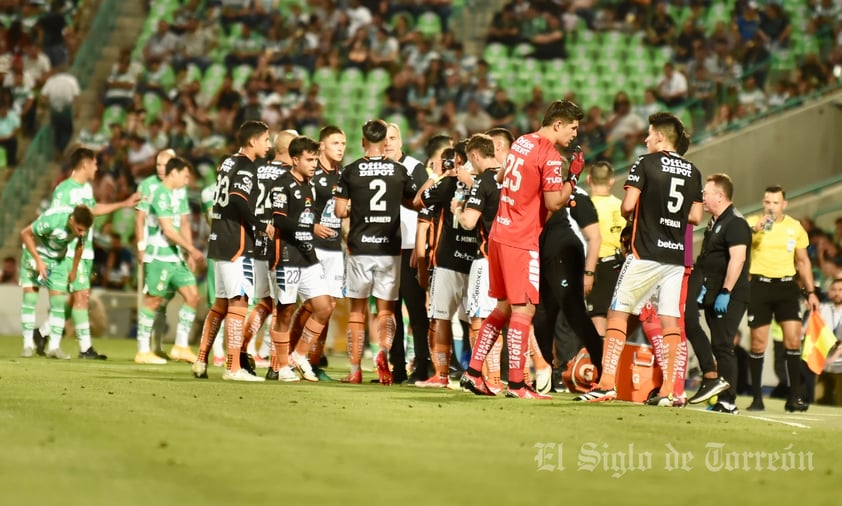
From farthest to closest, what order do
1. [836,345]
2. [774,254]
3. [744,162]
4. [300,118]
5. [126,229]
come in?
[300,118] < [126,229] < [744,162] < [836,345] < [774,254]

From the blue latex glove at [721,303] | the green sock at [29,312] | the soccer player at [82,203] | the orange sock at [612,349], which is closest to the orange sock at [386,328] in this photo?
the orange sock at [612,349]

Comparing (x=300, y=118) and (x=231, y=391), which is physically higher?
(x=300, y=118)

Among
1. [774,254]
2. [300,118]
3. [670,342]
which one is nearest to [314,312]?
[670,342]

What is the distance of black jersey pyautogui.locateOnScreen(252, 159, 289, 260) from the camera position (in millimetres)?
11617

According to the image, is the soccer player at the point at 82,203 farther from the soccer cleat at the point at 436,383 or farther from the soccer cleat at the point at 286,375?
the soccer cleat at the point at 436,383

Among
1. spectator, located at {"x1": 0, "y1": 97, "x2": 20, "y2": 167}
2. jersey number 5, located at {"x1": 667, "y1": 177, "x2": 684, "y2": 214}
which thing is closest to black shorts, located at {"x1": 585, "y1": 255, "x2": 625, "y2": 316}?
jersey number 5, located at {"x1": 667, "y1": 177, "x2": 684, "y2": 214}

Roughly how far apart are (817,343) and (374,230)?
4.92 m

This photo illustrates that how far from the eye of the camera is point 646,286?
412 inches

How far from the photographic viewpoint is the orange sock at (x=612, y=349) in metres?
10.5

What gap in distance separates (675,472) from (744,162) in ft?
49.2

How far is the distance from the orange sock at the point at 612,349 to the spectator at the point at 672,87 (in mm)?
13973

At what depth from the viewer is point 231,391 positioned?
10266 mm

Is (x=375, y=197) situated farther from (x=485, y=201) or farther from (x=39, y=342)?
(x=39, y=342)

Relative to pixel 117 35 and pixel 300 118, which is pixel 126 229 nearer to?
pixel 300 118
